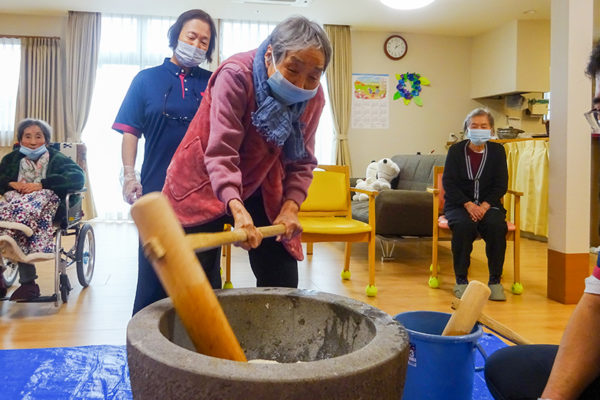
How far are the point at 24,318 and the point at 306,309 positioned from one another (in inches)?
74.2

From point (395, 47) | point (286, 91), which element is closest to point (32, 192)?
point (286, 91)

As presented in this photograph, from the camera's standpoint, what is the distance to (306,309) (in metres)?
0.95

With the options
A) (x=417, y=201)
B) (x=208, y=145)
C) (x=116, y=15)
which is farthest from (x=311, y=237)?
(x=116, y=15)

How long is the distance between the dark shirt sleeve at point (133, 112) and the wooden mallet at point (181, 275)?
1196mm

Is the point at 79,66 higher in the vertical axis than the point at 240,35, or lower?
lower

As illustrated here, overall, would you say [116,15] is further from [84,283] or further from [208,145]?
[208,145]

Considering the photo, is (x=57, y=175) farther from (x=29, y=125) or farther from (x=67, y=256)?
(x=67, y=256)

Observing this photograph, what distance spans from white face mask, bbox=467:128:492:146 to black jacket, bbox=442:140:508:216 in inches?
2.1

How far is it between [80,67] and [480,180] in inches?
178

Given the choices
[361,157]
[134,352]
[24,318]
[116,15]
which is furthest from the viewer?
[361,157]

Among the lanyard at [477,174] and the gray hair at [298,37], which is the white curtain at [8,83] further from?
the gray hair at [298,37]

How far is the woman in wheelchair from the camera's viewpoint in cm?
238

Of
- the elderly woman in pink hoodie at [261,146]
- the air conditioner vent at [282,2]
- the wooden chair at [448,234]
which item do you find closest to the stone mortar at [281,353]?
the elderly woman in pink hoodie at [261,146]

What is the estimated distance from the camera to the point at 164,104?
5.76 feet
